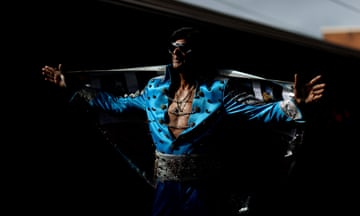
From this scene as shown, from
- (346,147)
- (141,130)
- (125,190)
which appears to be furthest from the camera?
(346,147)

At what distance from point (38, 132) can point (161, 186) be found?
83cm

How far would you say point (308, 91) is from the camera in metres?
1.61

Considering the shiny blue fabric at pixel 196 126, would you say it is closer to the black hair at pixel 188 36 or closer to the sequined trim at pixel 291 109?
the sequined trim at pixel 291 109

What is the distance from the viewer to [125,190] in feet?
8.45

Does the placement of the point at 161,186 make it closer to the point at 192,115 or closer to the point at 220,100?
the point at 192,115

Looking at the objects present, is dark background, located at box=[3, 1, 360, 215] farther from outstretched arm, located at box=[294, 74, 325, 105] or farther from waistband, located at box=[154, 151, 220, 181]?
waistband, located at box=[154, 151, 220, 181]

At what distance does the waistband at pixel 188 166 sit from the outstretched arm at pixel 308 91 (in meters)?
0.58

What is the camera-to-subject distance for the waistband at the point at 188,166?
1911 millimetres

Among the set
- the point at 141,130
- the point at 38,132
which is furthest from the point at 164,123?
the point at 38,132

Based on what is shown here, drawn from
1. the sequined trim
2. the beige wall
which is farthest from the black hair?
the beige wall

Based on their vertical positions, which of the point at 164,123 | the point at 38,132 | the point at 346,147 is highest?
the point at 164,123

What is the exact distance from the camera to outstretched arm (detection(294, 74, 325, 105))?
1.58 metres

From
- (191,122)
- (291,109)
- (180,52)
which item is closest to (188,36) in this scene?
(180,52)

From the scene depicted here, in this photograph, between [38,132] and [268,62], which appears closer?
[38,132]
